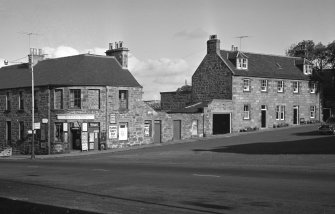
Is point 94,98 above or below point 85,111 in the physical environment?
above

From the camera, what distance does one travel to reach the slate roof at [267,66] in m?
55.8

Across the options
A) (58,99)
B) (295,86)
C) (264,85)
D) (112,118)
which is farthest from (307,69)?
(58,99)

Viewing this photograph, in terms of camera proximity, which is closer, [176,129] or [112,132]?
[112,132]

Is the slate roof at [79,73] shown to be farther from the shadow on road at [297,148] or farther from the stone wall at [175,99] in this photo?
the shadow on road at [297,148]

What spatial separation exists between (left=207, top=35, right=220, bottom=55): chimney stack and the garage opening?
7.35 meters

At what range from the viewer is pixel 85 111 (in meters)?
44.3

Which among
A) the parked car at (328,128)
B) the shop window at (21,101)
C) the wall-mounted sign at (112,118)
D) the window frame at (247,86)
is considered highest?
the window frame at (247,86)

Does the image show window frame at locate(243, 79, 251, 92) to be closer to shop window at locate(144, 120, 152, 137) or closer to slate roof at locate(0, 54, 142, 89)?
shop window at locate(144, 120, 152, 137)

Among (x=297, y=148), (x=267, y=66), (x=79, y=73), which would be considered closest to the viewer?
(x=297, y=148)

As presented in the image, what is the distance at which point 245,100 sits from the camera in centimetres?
5528

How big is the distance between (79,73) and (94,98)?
121 inches

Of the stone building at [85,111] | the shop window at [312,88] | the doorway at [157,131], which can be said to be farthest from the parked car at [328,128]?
the shop window at [312,88]

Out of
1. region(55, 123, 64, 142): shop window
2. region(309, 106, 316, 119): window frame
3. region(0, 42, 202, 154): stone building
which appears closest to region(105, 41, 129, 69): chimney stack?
region(0, 42, 202, 154): stone building

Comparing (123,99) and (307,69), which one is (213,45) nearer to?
(123,99)
